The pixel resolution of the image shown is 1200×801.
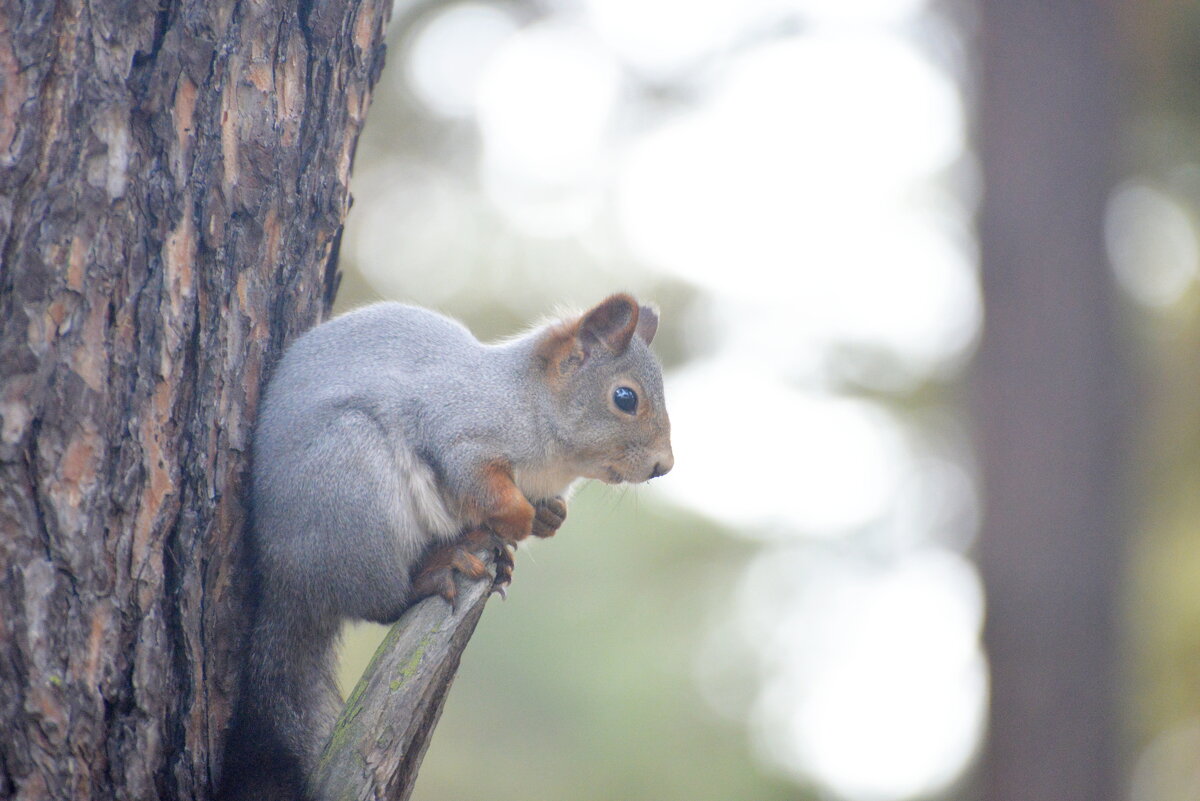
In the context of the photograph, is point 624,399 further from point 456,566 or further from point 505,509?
point 456,566

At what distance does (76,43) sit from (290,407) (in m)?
0.81

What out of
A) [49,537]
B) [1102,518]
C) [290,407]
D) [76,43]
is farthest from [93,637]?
[1102,518]

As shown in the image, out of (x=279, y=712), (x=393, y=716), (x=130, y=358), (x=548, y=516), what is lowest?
(x=279, y=712)

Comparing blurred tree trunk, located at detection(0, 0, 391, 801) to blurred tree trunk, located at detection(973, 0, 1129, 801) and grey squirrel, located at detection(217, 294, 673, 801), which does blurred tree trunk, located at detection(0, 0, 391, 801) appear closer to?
grey squirrel, located at detection(217, 294, 673, 801)

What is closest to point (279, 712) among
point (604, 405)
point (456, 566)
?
point (456, 566)

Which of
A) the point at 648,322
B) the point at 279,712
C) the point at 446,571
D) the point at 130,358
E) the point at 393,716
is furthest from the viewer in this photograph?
the point at 648,322

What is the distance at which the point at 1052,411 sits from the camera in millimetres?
2912

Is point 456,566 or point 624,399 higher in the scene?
point 624,399

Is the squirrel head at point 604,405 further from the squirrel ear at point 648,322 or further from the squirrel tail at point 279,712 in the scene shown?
the squirrel tail at point 279,712

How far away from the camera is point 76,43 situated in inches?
72.6

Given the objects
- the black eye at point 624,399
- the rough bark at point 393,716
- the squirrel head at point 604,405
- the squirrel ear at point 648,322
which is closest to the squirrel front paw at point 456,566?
the rough bark at point 393,716

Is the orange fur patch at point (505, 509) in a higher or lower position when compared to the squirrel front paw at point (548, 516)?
higher

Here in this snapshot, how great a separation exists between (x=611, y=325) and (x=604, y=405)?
8.9 inches

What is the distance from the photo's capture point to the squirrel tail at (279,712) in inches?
81.7
